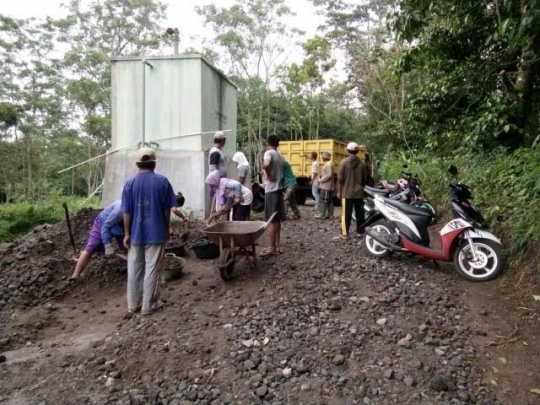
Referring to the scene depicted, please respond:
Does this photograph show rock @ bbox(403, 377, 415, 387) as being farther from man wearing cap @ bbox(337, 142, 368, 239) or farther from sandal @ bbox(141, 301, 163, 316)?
man wearing cap @ bbox(337, 142, 368, 239)

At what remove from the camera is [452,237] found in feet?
15.6

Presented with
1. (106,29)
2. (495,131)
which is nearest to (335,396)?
(495,131)

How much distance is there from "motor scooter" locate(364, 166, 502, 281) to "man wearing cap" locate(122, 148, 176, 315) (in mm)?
2883

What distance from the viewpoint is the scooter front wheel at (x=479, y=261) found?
4543mm

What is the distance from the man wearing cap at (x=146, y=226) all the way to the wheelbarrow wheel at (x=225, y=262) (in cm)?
75

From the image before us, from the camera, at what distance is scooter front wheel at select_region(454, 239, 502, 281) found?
4.54 metres

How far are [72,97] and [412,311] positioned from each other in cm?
2462

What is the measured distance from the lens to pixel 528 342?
343cm

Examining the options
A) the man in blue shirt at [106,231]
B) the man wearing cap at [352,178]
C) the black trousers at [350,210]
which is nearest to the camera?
the man in blue shirt at [106,231]

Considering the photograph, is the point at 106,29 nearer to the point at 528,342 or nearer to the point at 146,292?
the point at 146,292

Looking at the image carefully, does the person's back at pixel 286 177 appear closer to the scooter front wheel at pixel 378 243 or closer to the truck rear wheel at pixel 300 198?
the scooter front wheel at pixel 378 243

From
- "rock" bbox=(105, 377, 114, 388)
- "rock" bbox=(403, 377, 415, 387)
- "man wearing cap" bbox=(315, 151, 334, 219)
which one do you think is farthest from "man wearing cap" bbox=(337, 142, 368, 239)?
"rock" bbox=(105, 377, 114, 388)

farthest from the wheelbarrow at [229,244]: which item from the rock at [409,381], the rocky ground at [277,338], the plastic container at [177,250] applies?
the rock at [409,381]

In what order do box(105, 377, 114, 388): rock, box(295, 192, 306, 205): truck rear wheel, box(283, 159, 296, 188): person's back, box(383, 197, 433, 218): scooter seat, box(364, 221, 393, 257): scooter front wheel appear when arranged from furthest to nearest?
box(295, 192, 306, 205): truck rear wheel → box(283, 159, 296, 188): person's back → box(364, 221, 393, 257): scooter front wheel → box(383, 197, 433, 218): scooter seat → box(105, 377, 114, 388): rock
